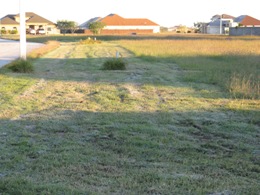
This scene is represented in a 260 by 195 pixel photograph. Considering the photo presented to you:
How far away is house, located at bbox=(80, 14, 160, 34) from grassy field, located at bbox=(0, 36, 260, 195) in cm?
11226

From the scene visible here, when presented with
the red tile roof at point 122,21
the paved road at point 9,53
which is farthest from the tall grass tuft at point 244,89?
the red tile roof at point 122,21

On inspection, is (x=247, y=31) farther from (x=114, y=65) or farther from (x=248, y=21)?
(x=114, y=65)

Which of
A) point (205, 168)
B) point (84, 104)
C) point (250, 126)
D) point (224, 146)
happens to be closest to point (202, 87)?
point (84, 104)

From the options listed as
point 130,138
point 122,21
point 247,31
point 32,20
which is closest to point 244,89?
point 130,138

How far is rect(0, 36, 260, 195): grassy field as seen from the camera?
5.66 meters

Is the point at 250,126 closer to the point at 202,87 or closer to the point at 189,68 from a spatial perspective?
the point at 202,87

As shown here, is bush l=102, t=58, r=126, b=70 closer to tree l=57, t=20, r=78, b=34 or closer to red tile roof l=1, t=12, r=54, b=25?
red tile roof l=1, t=12, r=54, b=25

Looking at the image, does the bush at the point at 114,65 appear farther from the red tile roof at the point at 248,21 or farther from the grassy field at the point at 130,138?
the red tile roof at the point at 248,21

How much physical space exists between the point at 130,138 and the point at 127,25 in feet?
414

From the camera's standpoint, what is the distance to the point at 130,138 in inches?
315

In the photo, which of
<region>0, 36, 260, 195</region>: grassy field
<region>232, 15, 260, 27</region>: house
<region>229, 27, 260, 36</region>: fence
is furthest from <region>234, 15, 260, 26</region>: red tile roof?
<region>0, 36, 260, 195</region>: grassy field

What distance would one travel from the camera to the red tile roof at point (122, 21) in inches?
5153

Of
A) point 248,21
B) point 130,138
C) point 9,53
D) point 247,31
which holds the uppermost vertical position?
point 248,21

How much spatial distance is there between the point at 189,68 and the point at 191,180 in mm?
16593
